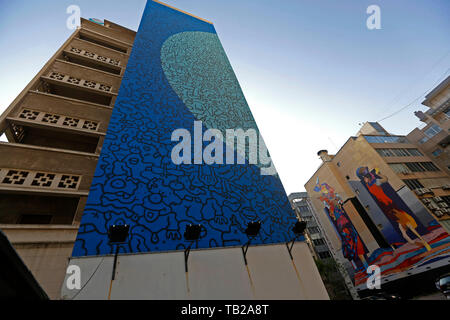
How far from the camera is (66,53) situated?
38.1ft

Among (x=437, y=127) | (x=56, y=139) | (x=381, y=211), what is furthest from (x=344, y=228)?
(x=56, y=139)

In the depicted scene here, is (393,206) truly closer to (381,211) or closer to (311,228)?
(381,211)

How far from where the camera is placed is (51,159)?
305 inches

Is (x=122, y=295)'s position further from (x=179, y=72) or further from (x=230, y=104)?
(x=179, y=72)

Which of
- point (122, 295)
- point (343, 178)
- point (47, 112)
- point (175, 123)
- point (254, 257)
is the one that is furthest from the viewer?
point (343, 178)

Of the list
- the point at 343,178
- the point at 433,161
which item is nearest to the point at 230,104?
the point at 343,178

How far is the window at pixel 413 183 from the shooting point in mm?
21397

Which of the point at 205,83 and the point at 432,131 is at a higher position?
the point at 432,131

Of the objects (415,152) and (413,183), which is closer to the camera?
(413,183)

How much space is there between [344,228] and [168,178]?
28.1 m

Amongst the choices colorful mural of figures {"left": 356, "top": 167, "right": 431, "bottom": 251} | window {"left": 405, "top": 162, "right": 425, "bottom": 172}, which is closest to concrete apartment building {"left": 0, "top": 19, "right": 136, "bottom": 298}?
colorful mural of figures {"left": 356, "top": 167, "right": 431, "bottom": 251}

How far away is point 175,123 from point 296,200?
4651cm

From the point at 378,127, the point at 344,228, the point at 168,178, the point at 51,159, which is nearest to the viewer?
the point at 168,178

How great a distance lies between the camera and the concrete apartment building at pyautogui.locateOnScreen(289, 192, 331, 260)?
4094cm
